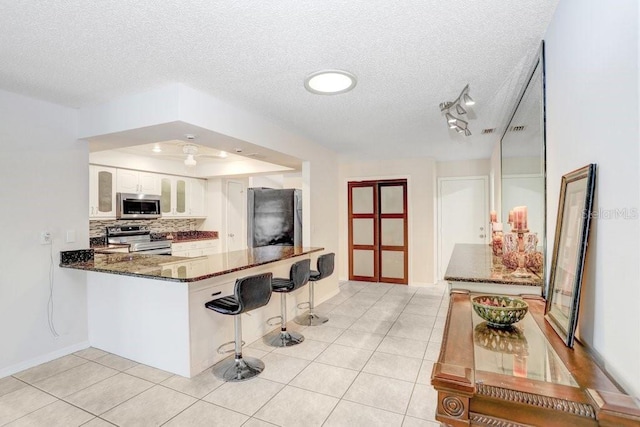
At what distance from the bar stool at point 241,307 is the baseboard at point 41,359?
4.91ft

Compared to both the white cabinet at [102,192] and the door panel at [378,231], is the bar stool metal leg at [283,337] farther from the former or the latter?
the white cabinet at [102,192]

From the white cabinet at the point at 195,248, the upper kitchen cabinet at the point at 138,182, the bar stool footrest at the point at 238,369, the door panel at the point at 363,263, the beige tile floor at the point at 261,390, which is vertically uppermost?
the upper kitchen cabinet at the point at 138,182

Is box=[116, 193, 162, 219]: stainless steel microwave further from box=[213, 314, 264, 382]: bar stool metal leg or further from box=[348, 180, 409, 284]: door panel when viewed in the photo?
box=[348, 180, 409, 284]: door panel

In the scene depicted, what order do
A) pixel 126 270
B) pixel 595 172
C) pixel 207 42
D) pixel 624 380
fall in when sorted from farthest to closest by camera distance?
pixel 126 270, pixel 207 42, pixel 595 172, pixel 624 380

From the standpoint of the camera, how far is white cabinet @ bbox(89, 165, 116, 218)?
4703mm

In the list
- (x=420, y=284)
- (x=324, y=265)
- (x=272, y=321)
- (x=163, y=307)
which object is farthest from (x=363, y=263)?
(x=163, y=307)

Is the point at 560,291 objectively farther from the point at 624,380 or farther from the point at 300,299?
the point at 300,299

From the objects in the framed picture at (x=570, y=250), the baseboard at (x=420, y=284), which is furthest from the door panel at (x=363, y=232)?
the framed picture at (x=570, y=250)

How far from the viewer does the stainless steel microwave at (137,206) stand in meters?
4.99

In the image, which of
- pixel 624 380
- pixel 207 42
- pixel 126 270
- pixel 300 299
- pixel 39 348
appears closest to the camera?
pixel 624 380

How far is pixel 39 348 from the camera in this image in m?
2.89

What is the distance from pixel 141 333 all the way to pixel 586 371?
10.2 feet

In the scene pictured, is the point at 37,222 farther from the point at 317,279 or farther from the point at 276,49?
the point at 317,279

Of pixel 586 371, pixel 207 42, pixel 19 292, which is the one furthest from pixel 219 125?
pixel 586 371
